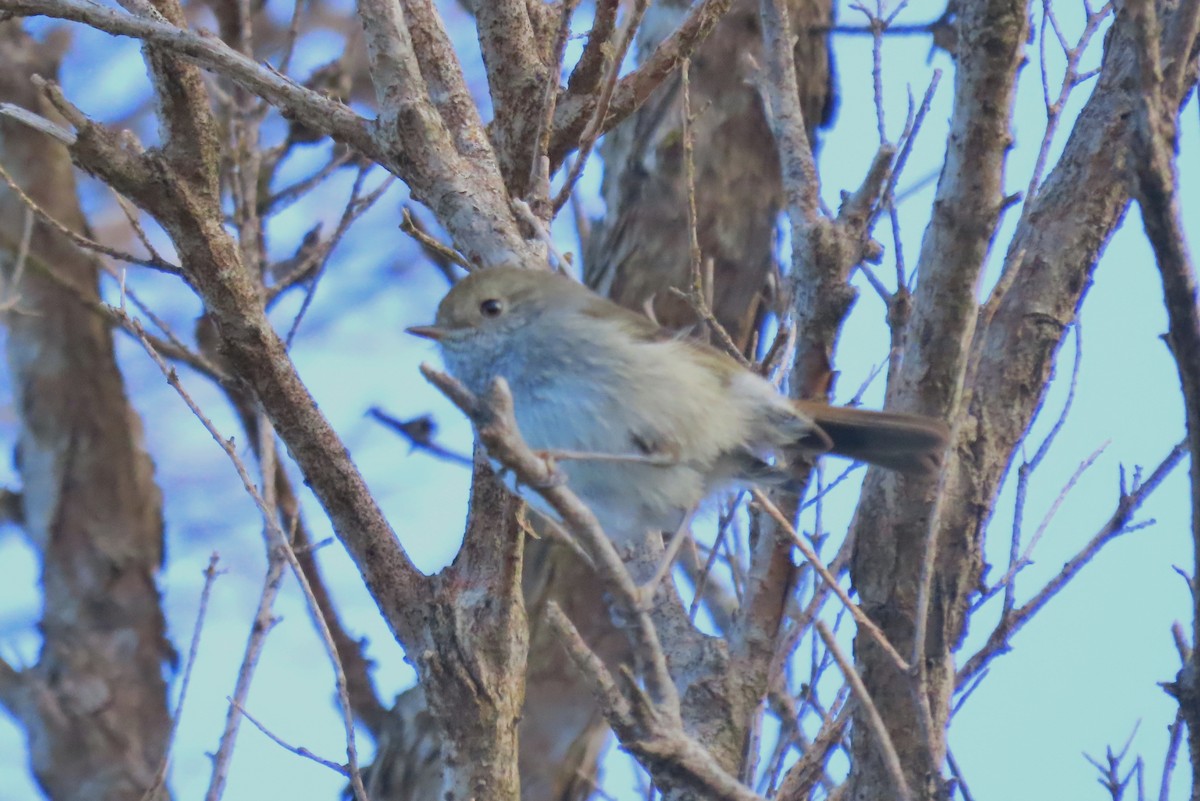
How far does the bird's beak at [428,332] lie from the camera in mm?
3340

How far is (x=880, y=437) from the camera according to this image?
3.13m

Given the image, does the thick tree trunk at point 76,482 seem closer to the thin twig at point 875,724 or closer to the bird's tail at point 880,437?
the bird's tail at point 880,437

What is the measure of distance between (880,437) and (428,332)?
113 centimetres

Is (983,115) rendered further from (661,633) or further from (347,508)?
(347,508)

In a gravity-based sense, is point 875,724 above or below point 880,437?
below

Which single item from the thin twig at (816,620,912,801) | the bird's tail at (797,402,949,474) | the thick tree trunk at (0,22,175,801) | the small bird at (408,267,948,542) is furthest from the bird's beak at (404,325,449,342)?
the thick tree trunk at (0,22,175,801)

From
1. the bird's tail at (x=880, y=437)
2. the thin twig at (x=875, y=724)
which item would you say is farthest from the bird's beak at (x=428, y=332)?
the thin twig at (x=875, y=724)

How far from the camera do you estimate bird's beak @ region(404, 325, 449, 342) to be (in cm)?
334

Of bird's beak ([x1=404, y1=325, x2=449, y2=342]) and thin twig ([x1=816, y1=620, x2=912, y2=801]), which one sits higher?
bird's beak ([x1=404, y1=325, x2=449, y2=342])

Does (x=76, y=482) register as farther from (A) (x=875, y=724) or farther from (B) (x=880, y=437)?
(A) (x=875, y=724)

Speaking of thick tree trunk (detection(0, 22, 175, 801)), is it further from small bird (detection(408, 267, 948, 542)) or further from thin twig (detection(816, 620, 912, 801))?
thin twig (detection(816, 620, 912, 801))

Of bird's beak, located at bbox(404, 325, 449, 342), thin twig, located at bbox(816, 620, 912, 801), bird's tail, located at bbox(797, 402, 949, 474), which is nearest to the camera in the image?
thin twig, located at bbox(816, 620, 912, 801)

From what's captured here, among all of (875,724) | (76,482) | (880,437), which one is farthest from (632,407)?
(76,482)

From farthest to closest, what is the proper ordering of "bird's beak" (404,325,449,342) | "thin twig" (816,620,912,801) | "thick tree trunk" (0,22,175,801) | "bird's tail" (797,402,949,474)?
"thick tree trunk" (0,22,175,801)
"bird's beak" (404,325,449,342)
"bird's tail" (797,402,949,474)
"thin twig" (816,620,912,801)
